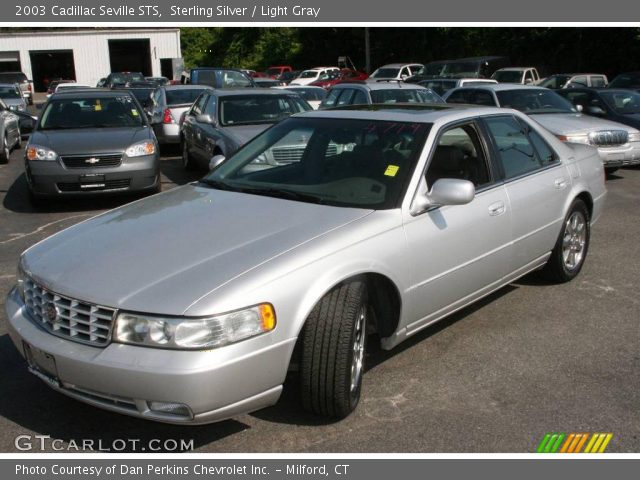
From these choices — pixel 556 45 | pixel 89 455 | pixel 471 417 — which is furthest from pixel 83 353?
pixel 556 45

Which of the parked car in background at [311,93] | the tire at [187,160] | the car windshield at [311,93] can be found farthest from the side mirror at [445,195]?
the car windshield at [311,93]

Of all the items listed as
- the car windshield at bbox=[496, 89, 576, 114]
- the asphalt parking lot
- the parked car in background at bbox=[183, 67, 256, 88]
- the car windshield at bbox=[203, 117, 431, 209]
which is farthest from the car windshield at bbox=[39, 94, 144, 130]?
the parked car in background at bbox=[183, 67, 256, 88]

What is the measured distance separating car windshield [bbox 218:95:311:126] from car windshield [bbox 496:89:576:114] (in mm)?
3670

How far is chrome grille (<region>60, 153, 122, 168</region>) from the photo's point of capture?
904cm

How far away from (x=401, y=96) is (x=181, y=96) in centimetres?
523

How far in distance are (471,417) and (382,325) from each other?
0.69m

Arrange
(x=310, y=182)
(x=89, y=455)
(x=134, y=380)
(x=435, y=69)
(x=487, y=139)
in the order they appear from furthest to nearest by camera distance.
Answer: (x=435, y=69) < (x=487, y=139) < (x=310, y=182) < (x=89, y=455) < (x=134, y=380)

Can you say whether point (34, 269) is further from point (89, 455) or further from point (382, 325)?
point (382, 325)

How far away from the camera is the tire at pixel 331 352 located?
340 centimetres

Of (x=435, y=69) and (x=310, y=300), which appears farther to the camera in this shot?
(x=435, y=69)

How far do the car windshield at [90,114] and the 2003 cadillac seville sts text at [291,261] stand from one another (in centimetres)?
585

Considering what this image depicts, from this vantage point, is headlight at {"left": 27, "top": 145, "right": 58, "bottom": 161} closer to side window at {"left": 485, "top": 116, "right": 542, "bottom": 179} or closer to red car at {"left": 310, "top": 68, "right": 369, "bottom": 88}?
side window at {"left": 485, "top": 116, "right": 542, "bottom": 179}

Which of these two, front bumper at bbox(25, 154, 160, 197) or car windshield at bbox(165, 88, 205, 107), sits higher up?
car windshield at bbox(165, 88, 205, 107)

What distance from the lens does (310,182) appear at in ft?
14.4
